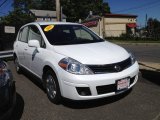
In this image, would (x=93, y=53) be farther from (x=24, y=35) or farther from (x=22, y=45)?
(x=24, y=35)

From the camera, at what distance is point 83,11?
7575 cm

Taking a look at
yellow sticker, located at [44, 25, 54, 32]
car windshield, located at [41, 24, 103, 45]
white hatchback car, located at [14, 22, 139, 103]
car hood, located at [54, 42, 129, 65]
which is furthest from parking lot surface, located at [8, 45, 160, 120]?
yellow sticker, located at [44, 25, 54, 32]

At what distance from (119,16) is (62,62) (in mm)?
46035

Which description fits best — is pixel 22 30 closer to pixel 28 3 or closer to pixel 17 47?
pixel 17 47

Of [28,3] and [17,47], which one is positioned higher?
[28,3]

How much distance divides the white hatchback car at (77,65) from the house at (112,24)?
109 ft

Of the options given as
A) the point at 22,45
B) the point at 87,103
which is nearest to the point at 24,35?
the point at 22,45

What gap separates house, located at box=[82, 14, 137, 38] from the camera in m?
42.9

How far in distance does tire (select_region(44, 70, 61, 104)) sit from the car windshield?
0.74 meters

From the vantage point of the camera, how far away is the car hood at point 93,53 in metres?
4.76

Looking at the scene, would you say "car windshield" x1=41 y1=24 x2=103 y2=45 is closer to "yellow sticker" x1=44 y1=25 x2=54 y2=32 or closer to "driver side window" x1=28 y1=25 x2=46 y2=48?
"yellow sticker" x1=44 y1=25 x2=54 y2=32

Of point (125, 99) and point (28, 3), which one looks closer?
point (125, 99)

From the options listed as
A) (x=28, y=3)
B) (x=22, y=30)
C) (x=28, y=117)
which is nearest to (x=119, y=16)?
(x=22, y=30)

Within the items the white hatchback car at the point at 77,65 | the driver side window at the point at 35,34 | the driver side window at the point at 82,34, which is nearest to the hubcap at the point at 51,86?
the white hatchback car at the point at 77,65
